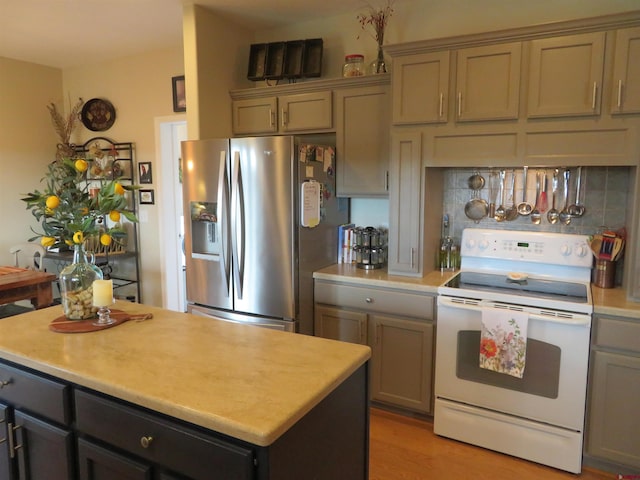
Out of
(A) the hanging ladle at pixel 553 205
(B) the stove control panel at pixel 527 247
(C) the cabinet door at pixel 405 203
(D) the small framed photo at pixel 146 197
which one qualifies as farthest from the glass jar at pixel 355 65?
(D) the small framed photo at pixel 146 197

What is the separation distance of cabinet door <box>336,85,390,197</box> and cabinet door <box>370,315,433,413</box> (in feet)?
2.90

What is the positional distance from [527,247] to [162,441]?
2310mm

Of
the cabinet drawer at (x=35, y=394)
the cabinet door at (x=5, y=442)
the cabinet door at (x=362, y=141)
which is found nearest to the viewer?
the cabinet drawer at (x=35, y=394)

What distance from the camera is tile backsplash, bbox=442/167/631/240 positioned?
104 inches

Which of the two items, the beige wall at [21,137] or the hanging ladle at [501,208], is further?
the beige wall at [21,137]

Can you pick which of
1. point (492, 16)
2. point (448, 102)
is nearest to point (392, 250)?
point (448, 102)

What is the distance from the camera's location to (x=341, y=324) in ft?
9.72

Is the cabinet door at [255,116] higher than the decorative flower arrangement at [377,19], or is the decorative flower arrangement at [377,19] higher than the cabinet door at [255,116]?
the decorative flower arrangement at [377,19]

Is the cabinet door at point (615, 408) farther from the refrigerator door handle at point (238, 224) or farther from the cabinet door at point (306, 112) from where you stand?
the cabinet door at point (306, 112)

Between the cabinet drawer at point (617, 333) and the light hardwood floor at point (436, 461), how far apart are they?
26.7 inches

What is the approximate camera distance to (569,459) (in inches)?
92.0

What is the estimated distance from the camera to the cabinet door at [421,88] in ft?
8.73

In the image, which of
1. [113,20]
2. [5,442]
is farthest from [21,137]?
[5,442]

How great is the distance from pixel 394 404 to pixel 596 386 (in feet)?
3.66
